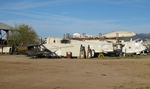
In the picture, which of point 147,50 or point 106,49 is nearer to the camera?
point 106,49

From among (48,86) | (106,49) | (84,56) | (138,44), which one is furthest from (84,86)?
(138,44)

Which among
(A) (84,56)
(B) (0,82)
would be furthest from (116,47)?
(B) (0,82)

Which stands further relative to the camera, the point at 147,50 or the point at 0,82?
the point at 147,50

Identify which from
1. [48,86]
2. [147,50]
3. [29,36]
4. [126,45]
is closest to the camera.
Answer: [48,86]

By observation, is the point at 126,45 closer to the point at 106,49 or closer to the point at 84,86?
the point at 106,49

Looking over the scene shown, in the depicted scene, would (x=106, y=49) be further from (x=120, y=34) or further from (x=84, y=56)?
(x=120, y=34)

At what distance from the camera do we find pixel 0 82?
1175 centimetres

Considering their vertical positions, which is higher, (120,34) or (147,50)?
(120,34)

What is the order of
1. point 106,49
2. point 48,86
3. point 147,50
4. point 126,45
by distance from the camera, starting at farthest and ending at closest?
point 147,50, point 126,45, point 106,49, point 48,86

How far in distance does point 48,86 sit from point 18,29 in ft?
138

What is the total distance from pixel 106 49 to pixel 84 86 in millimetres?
23802

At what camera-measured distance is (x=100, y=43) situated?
35125mm

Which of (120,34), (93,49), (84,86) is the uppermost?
(120,34)

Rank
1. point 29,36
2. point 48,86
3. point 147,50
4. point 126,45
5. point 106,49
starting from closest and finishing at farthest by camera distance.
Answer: point 48,86
point 106,49
point 126,45
point 147,50
point 29,36
